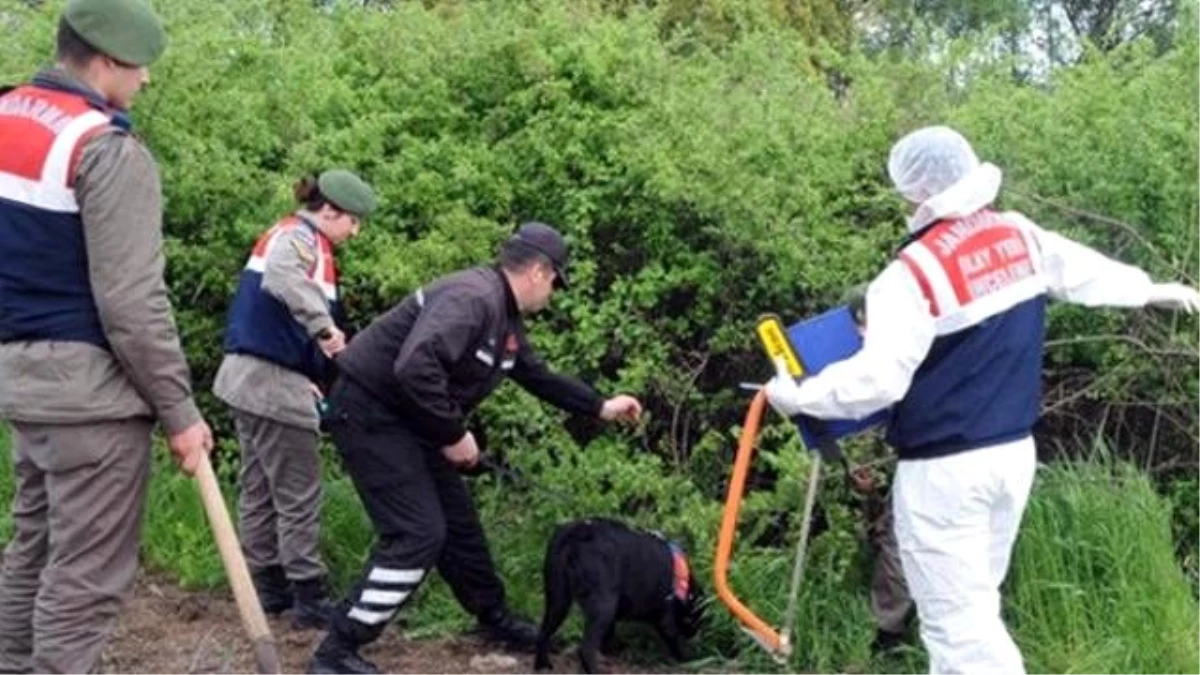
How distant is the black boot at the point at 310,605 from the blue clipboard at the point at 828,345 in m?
2.59

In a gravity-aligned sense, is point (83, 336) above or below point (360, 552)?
above

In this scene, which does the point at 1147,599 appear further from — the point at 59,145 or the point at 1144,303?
the point at 59,145

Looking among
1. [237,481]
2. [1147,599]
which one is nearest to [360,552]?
[237,481]

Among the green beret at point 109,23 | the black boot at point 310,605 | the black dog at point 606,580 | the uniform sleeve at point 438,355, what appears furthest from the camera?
the black boot at point 310,605

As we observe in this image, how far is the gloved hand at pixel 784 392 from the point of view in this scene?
5.35m

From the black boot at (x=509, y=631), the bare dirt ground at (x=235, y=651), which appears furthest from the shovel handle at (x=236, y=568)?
the black boot at (x=509, y=631)

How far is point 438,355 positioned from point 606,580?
116 centimetres

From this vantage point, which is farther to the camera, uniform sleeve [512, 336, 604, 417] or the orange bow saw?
uniform sleeve [512, 336, 604, 417]

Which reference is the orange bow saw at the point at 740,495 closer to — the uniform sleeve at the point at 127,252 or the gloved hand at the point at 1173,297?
the gloved hand at the point at 1173,297

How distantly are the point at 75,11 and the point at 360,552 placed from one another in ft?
11.9

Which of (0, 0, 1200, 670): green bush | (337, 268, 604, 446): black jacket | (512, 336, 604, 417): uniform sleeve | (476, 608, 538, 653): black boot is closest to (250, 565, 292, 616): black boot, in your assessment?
(0, 0, 1200, 670): green bush

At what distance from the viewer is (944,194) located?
5.34 meters

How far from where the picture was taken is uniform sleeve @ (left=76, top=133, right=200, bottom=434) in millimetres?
4715

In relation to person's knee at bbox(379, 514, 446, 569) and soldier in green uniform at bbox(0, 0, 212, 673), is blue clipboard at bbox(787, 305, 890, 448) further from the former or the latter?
soldier in green uniform at bbox(0, 0, 212, 673)
